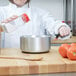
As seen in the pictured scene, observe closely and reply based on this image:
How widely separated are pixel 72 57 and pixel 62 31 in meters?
0.36

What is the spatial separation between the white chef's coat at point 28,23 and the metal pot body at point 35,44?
57 cm

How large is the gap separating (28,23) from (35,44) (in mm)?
769

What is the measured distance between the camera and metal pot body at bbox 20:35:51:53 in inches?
37.5

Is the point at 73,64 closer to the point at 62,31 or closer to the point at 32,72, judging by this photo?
the point at 32,72

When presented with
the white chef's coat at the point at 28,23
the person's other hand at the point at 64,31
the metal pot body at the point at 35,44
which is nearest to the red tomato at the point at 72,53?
the metal pot body at the point at 35,44

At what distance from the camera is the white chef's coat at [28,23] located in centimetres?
165

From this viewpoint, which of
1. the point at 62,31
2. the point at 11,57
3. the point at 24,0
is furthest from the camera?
the point at 24,0

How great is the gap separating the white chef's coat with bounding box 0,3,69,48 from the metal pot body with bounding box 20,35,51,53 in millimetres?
572

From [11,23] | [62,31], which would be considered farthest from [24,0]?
[11,23]

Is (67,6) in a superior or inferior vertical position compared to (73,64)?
superior

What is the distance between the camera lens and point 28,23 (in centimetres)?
171

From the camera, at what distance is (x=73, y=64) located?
2.56 ft

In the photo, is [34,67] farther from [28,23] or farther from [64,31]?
[28,23]

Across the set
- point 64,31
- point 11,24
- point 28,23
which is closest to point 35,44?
point 11,24
